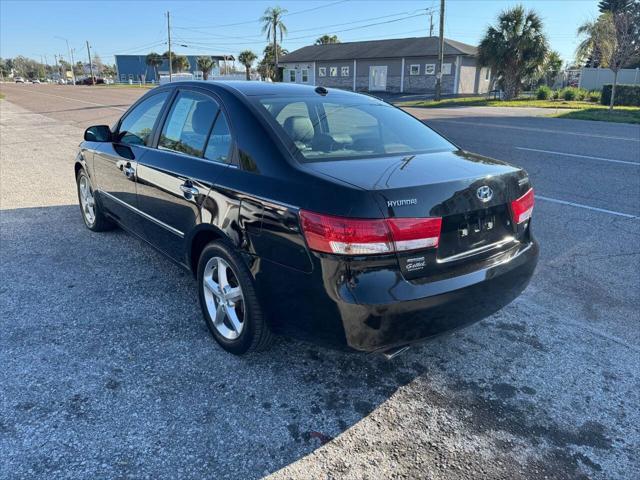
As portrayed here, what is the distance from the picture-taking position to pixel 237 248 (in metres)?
2.84

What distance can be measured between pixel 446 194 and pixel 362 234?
52cm

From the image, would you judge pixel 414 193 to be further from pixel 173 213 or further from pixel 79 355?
pixel 79 355

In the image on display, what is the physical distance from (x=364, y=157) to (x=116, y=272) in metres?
2.61

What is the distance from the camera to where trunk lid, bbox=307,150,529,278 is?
7.91 feet

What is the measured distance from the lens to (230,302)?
3092 mm

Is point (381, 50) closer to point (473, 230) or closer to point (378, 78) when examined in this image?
point (378, 78)

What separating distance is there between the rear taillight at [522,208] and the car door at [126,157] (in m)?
2.71

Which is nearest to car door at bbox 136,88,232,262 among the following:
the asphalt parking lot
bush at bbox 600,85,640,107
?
the asphalt parking lot

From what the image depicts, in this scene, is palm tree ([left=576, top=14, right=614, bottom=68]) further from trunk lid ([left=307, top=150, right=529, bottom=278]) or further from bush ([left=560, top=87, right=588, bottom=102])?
trunk lid ([left=307, top=150, right=529, bottom=278])

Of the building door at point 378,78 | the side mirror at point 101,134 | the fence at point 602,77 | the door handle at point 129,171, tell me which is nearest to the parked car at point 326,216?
the door handle at point 129,171

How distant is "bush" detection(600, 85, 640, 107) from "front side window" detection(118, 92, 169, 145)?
2980 cm

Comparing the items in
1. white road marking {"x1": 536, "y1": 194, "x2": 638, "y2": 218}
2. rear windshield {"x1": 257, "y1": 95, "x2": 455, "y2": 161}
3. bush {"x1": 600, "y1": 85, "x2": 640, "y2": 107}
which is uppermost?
bush {"x1": 600, "y1": 85, "x2": 640, "y2": 107}

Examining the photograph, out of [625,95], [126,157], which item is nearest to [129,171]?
[126,157]

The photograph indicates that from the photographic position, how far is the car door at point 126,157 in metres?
4.04
